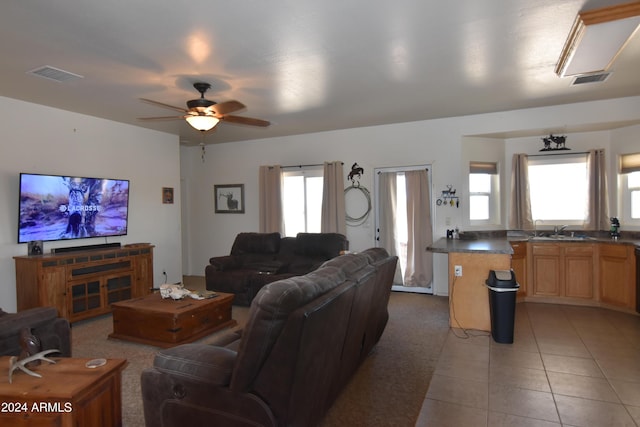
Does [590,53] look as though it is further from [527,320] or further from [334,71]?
[527,320]

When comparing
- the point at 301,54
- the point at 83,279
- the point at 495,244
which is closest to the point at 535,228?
the point at 495,244

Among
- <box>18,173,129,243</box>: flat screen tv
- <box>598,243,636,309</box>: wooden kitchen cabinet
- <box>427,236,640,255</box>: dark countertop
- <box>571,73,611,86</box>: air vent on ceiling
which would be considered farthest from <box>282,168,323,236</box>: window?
<box>598,243,636,309</box>: wooden kitchen cabinet

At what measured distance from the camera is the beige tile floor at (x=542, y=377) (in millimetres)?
2490

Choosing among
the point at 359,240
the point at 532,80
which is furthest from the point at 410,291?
the point at 532,80

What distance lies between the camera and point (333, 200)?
6379 mm

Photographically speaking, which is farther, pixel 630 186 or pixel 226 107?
pixel 630 186

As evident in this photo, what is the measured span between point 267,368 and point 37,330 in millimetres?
2194

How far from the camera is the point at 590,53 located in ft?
9.93

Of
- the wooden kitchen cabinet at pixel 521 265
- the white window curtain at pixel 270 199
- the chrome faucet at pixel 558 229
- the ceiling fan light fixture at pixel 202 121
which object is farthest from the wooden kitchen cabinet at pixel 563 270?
the ceiling fan light fixture at pixel 202 121

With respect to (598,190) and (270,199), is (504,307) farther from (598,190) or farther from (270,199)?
(270,199)

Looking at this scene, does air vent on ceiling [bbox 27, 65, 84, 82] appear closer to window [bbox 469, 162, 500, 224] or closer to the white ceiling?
the white ceiling

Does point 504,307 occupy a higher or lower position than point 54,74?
lower

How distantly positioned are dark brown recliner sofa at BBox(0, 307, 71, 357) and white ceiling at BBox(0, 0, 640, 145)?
2140 millimetres

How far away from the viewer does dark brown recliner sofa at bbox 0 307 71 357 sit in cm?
273
